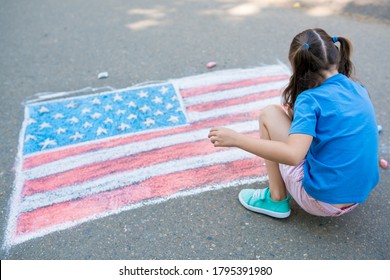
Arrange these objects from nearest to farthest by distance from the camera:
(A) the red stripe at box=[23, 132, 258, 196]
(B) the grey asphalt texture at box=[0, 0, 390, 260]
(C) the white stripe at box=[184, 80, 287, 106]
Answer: (B) the grey asphalt texture at box=[0, 0, 390, 260] < (A) the red stripe at box=[23, 132, 258, 196] < (C) the white stripe at box=[184, 80, 287, 106]

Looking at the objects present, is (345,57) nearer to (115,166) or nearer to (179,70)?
(115,166)

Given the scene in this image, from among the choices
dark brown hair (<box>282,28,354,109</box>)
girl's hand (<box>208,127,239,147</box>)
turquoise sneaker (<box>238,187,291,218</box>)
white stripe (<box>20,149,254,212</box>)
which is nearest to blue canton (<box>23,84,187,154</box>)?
white stripe (<box>20,149,254,212</box>)

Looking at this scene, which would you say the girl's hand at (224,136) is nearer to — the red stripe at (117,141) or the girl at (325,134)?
the girl at (325,134)

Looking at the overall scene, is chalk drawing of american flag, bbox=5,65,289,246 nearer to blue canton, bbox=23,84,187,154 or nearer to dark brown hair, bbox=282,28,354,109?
blue canton, bbox=23,84,187,154

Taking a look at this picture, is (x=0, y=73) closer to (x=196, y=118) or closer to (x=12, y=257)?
(x=196, y=118)

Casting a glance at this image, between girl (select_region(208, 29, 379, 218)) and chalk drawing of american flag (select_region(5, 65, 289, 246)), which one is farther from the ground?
girl (select_region(208, 29, 379, 218))

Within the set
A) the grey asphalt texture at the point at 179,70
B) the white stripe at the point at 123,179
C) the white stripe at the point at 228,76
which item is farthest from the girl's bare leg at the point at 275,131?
the white stripe at the point at 228,76

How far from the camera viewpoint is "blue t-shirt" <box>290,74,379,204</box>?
1538mm

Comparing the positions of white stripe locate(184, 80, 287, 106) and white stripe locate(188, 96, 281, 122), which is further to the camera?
white stripe locate(184, 80, 287, 106)

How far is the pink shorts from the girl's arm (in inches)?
9.2

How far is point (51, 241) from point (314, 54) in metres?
1.50

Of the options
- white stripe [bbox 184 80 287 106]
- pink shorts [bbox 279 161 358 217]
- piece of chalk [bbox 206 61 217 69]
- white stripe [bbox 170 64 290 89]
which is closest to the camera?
pink shorts [bbox 279 161 358 217]

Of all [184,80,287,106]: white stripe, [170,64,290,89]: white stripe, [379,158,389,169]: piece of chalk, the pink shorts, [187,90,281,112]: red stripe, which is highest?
the pink shorts

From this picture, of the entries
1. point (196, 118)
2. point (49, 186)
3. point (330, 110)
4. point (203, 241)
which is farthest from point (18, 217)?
point (330, 110)
